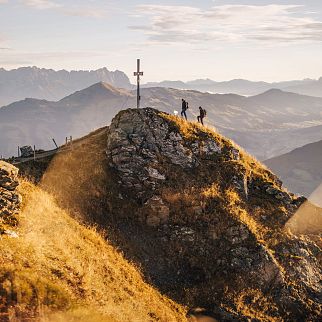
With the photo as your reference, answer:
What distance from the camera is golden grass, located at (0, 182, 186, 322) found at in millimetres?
19781

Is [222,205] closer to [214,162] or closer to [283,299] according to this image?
[214,162]

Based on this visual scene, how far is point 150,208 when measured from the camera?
111ft

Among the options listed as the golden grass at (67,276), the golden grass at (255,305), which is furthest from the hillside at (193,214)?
the golden grass at (67,276)

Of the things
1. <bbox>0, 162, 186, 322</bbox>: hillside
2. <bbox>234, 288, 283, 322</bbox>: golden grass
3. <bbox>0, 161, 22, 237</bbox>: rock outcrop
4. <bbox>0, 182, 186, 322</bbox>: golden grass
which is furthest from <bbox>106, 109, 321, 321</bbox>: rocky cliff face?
<bbox>0, 161, 22, 237</bbox>: rock outcrop

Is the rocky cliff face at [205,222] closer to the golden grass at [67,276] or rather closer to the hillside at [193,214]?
the hillside at [193,214]

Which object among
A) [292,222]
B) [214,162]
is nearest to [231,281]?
[292,222]

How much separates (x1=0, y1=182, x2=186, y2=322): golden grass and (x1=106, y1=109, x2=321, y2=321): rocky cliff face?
3114 mm

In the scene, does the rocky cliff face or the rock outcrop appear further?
the rocky cliff face

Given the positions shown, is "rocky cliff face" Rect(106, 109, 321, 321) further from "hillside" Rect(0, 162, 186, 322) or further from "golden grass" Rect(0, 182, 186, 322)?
"hillside" Rect(0, 162, 186, 322)

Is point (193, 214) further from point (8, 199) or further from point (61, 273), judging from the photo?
point (8, 199)

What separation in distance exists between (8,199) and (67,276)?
22.6 ft

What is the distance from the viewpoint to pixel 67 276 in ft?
72.0

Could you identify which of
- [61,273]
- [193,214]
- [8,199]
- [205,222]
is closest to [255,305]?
[205,222]

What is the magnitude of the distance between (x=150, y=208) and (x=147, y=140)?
8.30 meters
